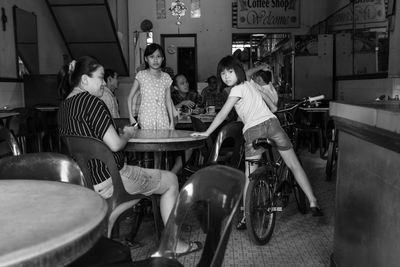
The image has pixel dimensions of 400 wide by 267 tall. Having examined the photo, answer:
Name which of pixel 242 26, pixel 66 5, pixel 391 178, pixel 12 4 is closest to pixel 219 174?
pixel 391 178

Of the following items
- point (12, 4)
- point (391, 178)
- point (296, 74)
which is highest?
point (12, 4)

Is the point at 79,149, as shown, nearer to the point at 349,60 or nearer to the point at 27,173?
the point at 27,173

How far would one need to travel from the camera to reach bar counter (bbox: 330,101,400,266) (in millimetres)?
1804

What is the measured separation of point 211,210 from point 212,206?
0.05ft

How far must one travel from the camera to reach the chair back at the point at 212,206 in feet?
4.42

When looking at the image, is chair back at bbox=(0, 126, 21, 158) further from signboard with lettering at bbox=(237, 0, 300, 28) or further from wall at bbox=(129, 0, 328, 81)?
signboard with lettering at bbox=(237, 0, 300, 28)

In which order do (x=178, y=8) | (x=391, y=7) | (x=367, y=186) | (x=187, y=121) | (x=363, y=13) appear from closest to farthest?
(x=367, y=186), (x=187, y=121), (x=391, y=7), (x=363, y=13), (x=178, y=8)

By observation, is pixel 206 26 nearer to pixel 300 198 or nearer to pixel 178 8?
pixel 178 8

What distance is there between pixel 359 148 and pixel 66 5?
8.20 metres

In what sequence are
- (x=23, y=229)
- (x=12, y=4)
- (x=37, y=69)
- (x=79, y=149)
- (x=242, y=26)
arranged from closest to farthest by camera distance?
(x=23, y=229)
(x=79, y=149)
(x=12, y=4)
(x=37, y=69)
(x=242, y=26)

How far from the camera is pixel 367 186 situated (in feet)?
7.08

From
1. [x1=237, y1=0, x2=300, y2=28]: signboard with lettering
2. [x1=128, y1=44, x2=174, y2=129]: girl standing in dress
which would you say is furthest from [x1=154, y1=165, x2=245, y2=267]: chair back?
[x1=237, y1=0, x2=300, y2=28]: signboard with lettering

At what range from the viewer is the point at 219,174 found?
1.50 metres

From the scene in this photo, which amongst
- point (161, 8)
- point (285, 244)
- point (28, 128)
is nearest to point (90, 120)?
point (285, 244)
